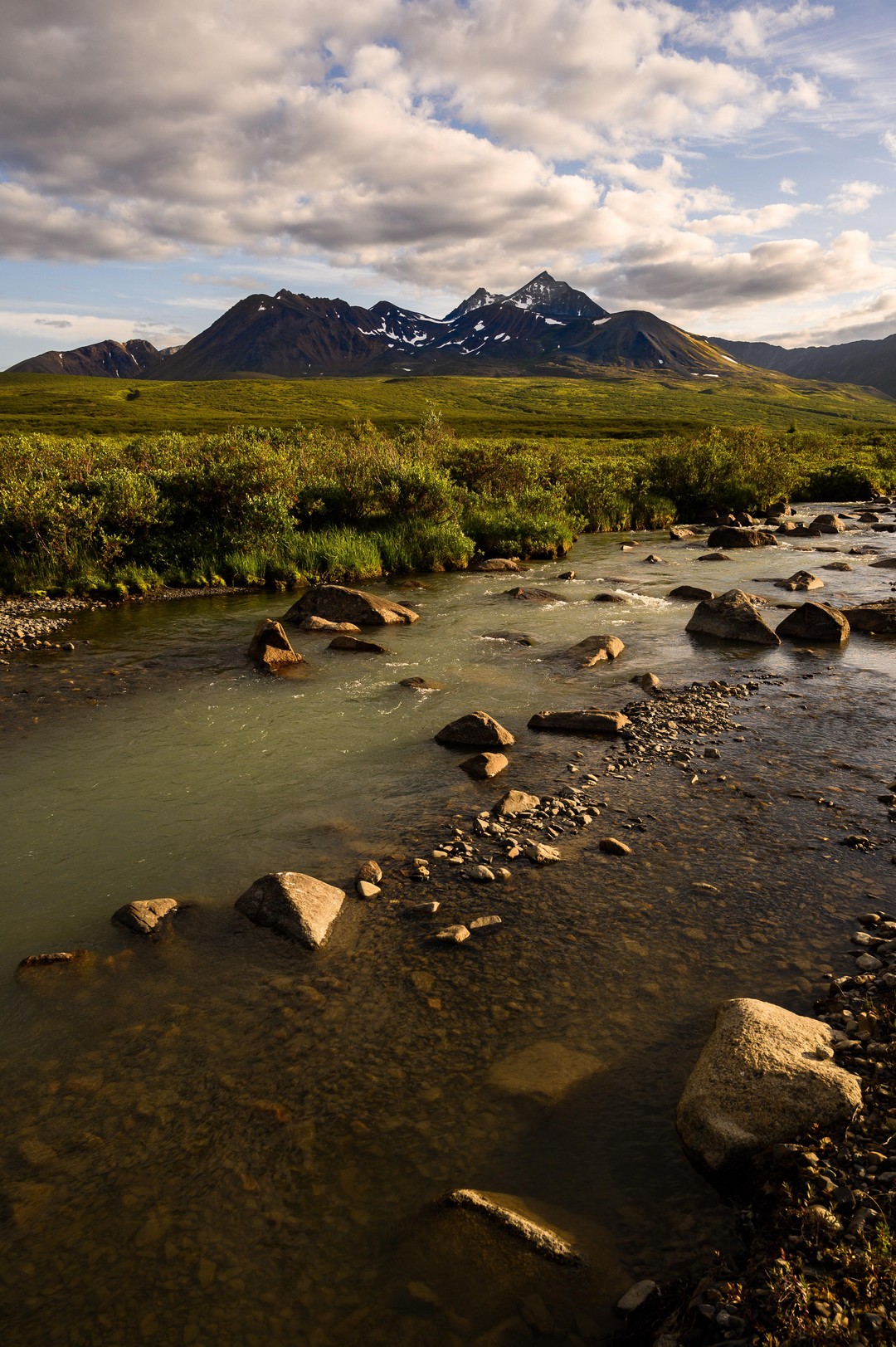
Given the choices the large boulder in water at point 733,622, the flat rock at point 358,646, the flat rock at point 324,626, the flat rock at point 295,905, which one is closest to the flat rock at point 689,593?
the large boulder in water at point 733,622

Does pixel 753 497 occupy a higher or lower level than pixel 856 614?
higher

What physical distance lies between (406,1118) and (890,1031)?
439 cm

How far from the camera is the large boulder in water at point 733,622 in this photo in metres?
21.4

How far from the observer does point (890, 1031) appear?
254 inches

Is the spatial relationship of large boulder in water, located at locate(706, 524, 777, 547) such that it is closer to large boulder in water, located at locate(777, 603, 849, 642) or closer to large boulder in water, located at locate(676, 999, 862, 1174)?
large boulder in water, located at locate(777, 603, 849, 642)

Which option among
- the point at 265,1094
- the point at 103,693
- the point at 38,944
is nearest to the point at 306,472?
the point at 103,693

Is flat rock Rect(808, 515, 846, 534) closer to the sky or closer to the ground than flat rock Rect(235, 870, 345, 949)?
closer to the sky

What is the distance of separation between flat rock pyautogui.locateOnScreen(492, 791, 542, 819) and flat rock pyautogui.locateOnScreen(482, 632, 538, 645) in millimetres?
10534

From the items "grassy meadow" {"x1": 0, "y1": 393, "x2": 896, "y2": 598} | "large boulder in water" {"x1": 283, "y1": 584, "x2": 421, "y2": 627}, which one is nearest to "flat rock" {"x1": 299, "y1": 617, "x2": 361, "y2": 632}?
"large boulder in water" {"x1": 283, "y1": 584, "x2": 421, "y2": 627}

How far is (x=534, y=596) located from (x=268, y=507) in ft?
42.7

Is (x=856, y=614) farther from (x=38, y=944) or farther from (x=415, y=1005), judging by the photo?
(x=38, y=944)

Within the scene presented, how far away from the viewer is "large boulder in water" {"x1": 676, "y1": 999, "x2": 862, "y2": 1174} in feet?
17.9

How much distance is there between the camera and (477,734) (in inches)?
559

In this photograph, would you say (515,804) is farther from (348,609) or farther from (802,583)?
(802,583)
